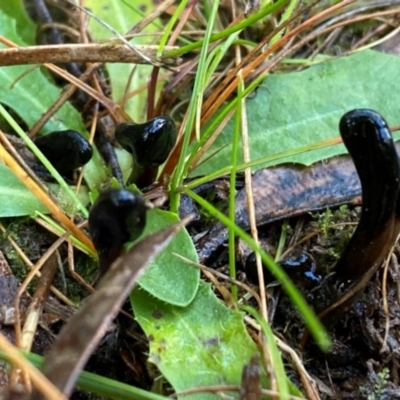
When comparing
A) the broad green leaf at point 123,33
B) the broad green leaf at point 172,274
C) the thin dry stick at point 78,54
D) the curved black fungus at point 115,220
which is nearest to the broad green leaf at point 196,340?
the broad green leaf at point 172,274

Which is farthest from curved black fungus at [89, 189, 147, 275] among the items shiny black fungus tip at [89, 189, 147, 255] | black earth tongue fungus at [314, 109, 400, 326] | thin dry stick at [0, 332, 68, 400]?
black earth tongue fungus at [314, 109, 400, 326]

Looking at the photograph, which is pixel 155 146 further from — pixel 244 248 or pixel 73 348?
pixel 73 348

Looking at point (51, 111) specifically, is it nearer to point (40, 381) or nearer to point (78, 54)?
point (78, 54)

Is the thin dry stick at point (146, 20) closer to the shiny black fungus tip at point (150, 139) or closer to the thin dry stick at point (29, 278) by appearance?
the shiny black fungus tip at point (150, 139)

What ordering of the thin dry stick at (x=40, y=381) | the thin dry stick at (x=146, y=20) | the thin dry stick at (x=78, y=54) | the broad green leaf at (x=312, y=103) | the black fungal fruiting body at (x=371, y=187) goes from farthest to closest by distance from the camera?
1. the thin dry stick at (x=146, y=20)
2. the broad green leaf at (x=312, y=103)
3. the thin dry stick at (x=78, y=54)
4. the black fungal fruiting body at (x=371, y=187)
5. the thin dry stick at (x=40, y=381)

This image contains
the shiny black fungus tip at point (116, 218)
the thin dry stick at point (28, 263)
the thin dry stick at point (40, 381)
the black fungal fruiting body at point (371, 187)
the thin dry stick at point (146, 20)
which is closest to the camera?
the thin dry stick at point (40, 381)

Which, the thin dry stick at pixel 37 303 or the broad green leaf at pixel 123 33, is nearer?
the thin dry stick at pixel 37 303

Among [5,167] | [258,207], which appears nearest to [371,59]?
[258,207]
